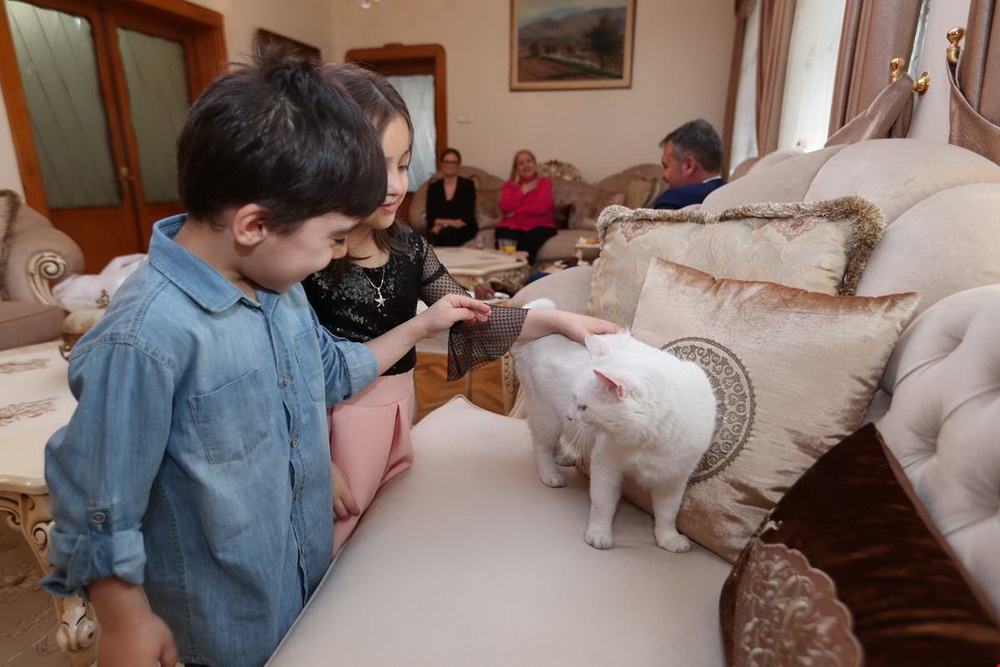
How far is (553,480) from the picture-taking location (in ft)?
3.87

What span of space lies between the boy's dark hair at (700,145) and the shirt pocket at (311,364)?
255 centimetres

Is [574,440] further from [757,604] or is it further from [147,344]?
[147,344]

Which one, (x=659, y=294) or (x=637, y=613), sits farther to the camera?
(x=659, y=294)

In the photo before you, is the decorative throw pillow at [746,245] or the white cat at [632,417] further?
the decorative throw pillow at [746,245]

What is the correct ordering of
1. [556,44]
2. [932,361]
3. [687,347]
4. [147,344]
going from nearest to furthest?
[147,344] < [932,361] < [687,347] < [556,44]

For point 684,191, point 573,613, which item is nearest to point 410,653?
point 573,613

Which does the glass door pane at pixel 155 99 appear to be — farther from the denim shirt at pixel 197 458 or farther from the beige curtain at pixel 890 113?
the beige curtain at pixel 890 113

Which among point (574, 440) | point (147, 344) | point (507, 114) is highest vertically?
point (507, 114)

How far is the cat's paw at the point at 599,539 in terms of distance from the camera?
38.3 inches

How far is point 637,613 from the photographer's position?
2.72ft

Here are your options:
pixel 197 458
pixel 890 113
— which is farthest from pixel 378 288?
pixel 890 113

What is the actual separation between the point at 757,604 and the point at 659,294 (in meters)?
0.60

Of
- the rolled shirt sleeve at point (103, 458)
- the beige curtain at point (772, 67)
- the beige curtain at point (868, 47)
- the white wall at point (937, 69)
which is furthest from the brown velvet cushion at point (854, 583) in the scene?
the beige curtain at point (772, 67)

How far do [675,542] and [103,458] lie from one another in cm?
88
